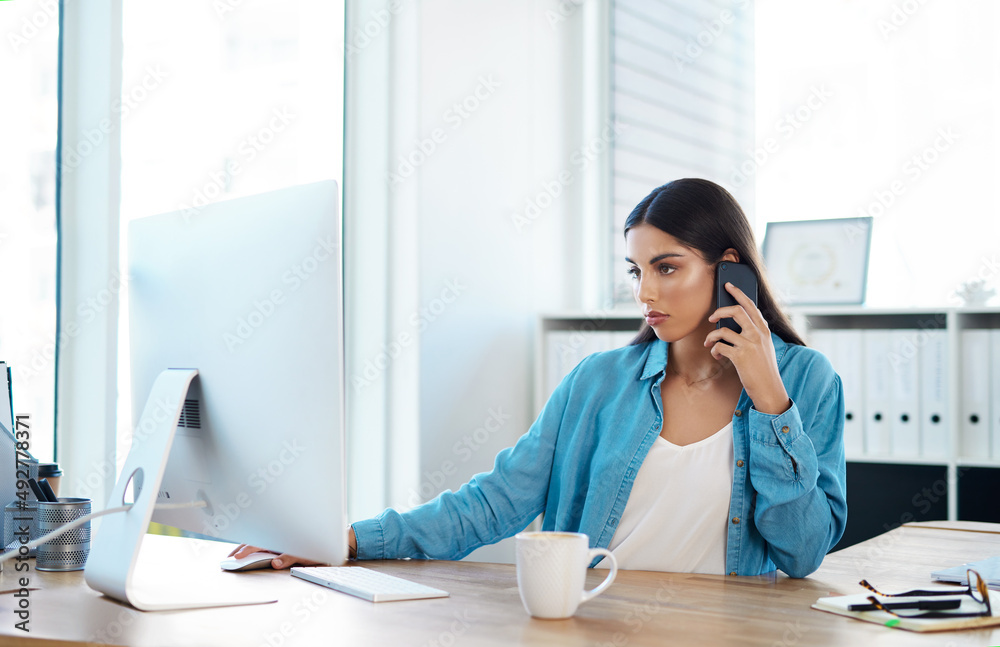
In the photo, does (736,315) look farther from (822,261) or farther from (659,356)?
(822,261)

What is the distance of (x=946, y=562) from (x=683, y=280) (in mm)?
672

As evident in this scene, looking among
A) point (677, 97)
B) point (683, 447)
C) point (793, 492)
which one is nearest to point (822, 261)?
point (677, 97)

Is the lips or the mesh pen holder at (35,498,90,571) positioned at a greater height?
the lips

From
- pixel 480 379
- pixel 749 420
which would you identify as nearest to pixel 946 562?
pixel 749 420

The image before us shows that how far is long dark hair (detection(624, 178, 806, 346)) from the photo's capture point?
5.49ft

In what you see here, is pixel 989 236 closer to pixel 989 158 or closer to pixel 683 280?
pixel 989 158

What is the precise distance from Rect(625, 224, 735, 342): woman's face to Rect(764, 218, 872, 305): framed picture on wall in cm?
131

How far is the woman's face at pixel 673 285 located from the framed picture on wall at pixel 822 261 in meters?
1.31

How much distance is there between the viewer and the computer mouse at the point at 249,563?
133 cm

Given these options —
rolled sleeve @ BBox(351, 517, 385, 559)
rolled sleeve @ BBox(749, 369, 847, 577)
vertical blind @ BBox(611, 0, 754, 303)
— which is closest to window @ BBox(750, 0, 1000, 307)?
vertical blind @ BBox(611, 0, 754, 303)

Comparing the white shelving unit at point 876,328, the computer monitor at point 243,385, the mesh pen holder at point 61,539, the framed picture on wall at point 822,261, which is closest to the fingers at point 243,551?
the computer monitor at point 243,385

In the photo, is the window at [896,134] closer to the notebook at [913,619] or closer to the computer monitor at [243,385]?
the notebook at [913,619]

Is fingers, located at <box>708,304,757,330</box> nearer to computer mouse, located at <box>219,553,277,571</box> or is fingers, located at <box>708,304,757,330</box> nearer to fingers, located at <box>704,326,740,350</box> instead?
fingers, located at <box>704,326,740,350</box>

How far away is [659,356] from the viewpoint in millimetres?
1759
